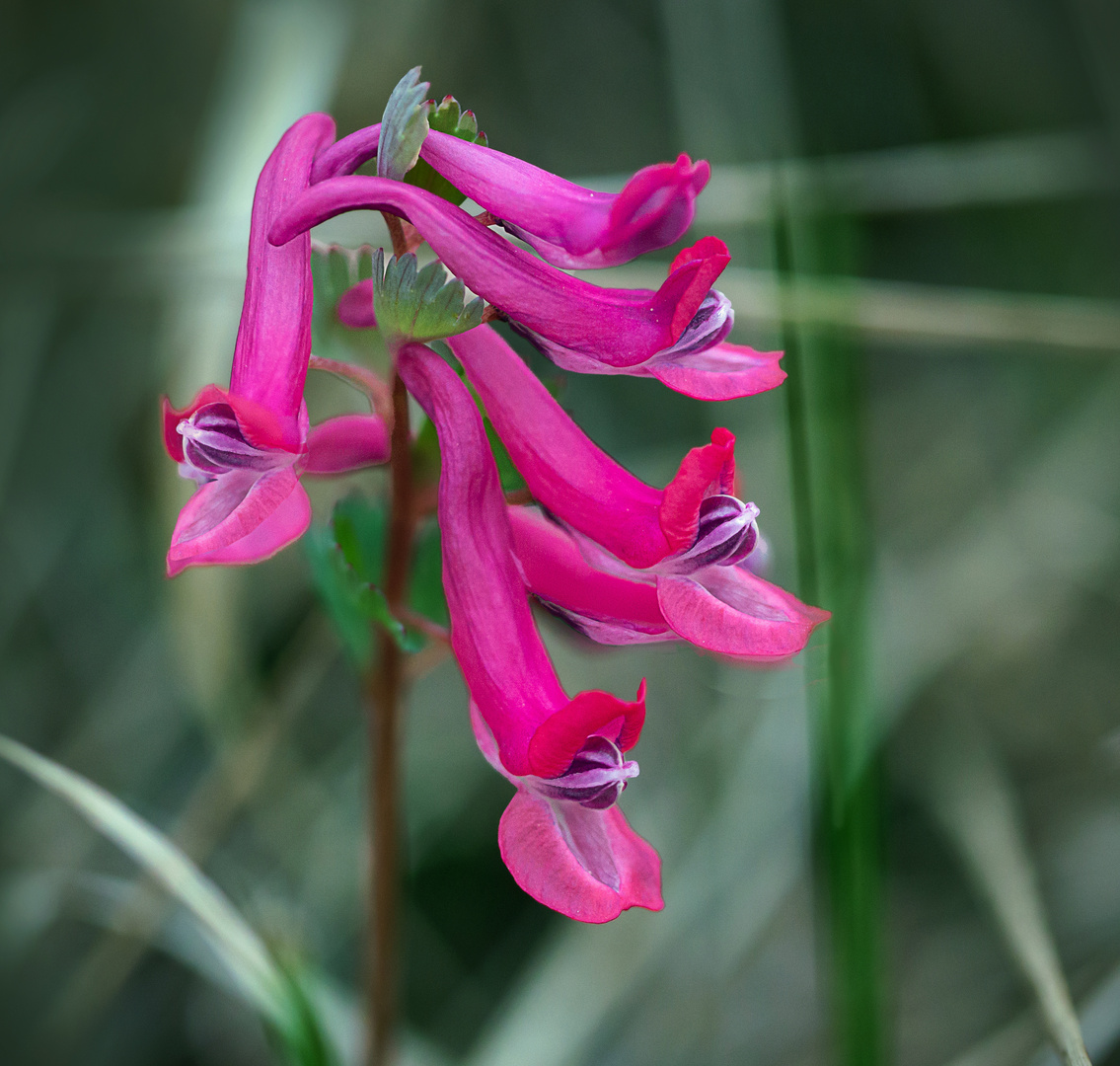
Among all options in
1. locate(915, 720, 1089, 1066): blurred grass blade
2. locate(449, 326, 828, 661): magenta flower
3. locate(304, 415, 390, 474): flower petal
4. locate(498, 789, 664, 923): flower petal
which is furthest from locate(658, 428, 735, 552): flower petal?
locate(915, 720, 1089, 1066): blurred grass blade

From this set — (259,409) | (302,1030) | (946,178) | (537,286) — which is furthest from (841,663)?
(946,178)

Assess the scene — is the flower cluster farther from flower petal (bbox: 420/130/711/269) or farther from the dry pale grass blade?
the dry pale grass blade

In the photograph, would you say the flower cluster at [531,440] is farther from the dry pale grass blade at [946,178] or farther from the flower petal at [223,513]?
the dry pale grass blade at [946,178]

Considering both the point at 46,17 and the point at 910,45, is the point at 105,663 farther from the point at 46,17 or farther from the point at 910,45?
the point at 910,45

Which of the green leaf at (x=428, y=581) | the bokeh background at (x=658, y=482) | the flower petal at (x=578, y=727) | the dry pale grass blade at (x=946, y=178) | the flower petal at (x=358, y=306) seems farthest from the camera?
the dry pale grass blade at (x=946, y=178)

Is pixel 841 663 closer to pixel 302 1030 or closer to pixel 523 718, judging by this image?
pixel 523 718

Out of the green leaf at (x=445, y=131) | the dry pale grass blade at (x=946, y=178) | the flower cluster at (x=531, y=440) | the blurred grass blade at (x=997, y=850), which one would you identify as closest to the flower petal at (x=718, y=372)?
the flower cluster at (x=531, y=440)
